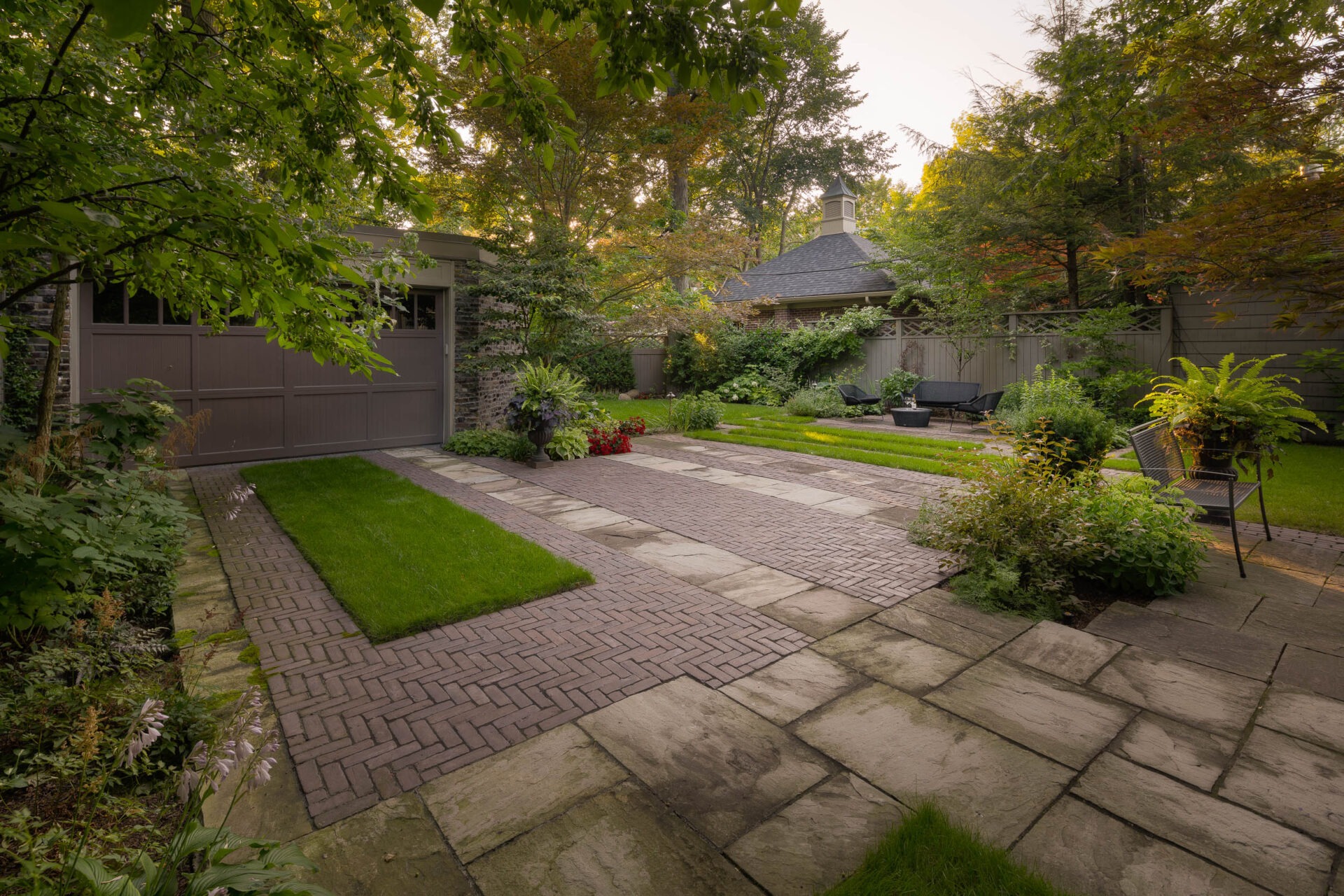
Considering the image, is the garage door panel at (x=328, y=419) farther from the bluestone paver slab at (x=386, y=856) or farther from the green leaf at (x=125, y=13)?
the green leaf at (x=125, y=13)

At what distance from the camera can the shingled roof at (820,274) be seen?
17125mm

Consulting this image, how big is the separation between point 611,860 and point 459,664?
60.2 inches

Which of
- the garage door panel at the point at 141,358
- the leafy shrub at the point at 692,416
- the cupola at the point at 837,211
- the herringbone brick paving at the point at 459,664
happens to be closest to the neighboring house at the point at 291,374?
the garage door panel at the point at 141,358

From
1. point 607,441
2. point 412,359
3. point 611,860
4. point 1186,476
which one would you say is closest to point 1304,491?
point 1186,476

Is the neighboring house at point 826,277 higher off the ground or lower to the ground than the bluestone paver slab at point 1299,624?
higher

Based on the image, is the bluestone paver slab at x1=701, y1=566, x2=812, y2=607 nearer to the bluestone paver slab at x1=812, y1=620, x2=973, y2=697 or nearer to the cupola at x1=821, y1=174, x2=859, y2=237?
the bluestone paver slab at x1=812, y1=620, x2=973, y2=697

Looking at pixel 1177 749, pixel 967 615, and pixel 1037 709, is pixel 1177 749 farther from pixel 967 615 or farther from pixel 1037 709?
pixel 967 615

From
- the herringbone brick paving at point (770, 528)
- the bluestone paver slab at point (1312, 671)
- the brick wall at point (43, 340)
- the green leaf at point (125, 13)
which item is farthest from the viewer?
the brick wall at point (43, 340)

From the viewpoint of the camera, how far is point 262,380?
8.45m

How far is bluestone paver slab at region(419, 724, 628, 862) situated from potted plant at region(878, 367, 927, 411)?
40.9ft

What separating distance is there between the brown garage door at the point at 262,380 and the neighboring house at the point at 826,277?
7.64 m

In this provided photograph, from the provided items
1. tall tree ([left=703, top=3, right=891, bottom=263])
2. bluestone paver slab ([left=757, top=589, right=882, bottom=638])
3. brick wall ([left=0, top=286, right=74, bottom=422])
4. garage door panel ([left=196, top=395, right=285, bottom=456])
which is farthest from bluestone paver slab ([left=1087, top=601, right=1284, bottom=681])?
tall tree ([left=703, top=3, right=891, bottom=263])

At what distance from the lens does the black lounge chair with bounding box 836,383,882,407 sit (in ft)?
45.2

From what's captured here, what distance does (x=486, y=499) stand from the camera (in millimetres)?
6734
